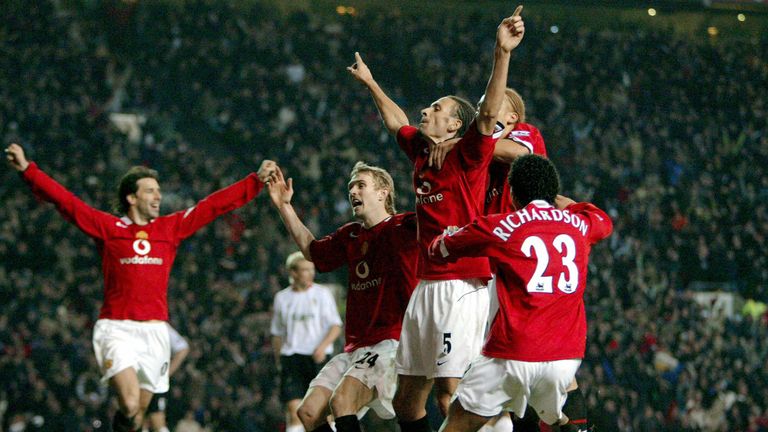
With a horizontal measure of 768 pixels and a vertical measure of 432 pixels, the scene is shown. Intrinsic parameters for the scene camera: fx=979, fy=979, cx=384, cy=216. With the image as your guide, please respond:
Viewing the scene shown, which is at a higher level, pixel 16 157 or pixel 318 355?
pixel 16 157

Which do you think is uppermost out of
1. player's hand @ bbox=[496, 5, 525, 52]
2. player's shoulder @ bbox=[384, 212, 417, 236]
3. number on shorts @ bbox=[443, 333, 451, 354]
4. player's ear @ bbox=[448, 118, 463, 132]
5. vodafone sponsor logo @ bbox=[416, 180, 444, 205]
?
player's hand @ bbox=[496, 5, 525, 52]

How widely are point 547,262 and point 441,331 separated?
2.69ft

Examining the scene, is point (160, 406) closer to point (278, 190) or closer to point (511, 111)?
point (278, 190)

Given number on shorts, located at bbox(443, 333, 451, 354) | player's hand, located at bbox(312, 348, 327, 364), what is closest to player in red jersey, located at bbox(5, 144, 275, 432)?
number on shorts, located at bbox(443, 333, 451, 354)

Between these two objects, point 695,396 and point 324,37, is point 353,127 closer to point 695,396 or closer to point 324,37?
point 324,37

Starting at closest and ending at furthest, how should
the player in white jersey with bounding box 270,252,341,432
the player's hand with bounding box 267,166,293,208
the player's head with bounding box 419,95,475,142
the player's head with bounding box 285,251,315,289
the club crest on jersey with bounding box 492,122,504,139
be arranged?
the player's head with bounding box 419,95,475,142 < the club crest on jersey with bounding box 492,122,504,139 < the player's hand with bounding box 267,166,293,208 < the player in white jersey with bounding box 270,252,341,432 < the player's head with bounding box 285,251,315,289

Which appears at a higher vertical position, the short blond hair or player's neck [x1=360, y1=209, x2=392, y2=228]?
the short blond hair

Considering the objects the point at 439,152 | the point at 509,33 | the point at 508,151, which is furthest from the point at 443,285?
the point at 509,33

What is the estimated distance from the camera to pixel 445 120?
5.81 metres

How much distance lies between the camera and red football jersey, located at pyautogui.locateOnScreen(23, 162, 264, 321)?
23.6 ft

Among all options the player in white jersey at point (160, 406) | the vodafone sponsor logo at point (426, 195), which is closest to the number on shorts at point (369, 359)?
the vodafone sponsor logo at point (426, 195)

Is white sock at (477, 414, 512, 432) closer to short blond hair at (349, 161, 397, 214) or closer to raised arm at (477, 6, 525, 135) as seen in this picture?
short blond hair at (349, 161, 397, 214)

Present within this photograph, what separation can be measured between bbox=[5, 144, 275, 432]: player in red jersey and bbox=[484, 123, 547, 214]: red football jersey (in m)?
1.61

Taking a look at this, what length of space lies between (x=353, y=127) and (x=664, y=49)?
8.98m
